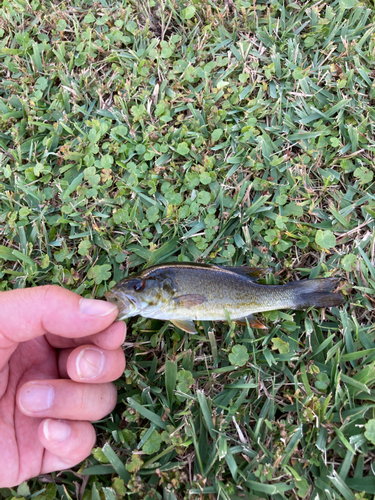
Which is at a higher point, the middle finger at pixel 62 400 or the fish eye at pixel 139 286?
the fish eye at pixel 139 286

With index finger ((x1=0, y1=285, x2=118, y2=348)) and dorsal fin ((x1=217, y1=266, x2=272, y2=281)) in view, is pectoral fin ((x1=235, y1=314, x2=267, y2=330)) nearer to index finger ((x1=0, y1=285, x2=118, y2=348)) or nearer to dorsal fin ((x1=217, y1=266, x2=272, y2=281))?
dorsal fin ((x1=217, y1=266, x2=272, y2=281))

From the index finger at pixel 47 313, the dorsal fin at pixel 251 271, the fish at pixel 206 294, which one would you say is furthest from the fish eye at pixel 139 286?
the dorsal fin at pixel 251 271

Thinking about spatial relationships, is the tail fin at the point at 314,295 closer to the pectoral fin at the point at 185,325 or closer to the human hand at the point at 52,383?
the pectoral fin at the point at 185,325

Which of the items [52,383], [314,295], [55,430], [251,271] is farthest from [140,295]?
[314,295]

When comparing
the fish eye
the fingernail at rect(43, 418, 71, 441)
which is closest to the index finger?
the fish eye

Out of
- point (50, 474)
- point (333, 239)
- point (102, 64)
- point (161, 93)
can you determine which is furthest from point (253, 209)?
point (50, 474)

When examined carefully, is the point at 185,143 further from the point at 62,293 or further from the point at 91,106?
the point at 62,293

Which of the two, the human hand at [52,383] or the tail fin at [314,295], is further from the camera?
the tail fin at [314,295]
